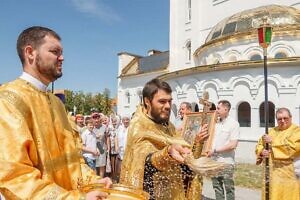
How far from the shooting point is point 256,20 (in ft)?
76.6

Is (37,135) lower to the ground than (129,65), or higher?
lower

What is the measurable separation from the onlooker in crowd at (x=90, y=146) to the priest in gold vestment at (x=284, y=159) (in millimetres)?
4314

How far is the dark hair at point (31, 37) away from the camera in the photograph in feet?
7.89

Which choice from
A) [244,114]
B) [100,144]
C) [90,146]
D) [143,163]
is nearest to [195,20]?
[244,114]

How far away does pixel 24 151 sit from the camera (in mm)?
2131

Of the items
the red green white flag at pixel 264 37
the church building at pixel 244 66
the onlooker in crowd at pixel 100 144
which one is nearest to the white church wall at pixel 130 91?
the church building at pixel 244 66

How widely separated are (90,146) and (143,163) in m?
5.79

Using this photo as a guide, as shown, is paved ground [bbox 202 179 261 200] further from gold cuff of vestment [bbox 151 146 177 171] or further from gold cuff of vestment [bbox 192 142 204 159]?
gold cuff of vestment [bbox 151 146 177 171]

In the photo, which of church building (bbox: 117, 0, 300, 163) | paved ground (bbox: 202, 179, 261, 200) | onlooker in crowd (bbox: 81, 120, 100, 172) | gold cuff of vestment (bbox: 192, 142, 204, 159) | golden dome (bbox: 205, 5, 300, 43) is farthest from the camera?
golden dome (bbox: 205, 5, 300, 43)

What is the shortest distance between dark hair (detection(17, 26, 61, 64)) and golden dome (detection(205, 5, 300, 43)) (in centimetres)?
2124

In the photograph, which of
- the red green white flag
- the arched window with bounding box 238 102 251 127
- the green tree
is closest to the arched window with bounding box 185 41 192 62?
the arched window with bounding box 238 102 251 127

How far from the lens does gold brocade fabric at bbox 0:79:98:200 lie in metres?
2.02

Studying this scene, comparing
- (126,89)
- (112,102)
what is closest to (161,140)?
(126,89)

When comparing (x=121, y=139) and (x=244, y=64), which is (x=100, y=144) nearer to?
(x=121, y=139)
